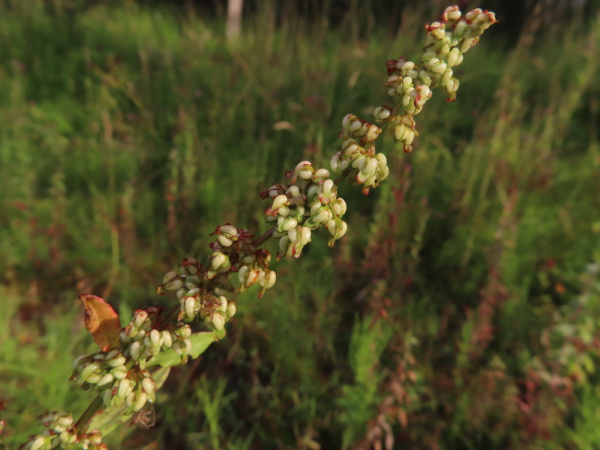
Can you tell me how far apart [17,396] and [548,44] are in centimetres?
464

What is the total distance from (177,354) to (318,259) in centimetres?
143

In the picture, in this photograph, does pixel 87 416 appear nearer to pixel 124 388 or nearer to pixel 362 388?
pixel 124 388

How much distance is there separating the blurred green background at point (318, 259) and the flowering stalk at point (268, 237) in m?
0.98

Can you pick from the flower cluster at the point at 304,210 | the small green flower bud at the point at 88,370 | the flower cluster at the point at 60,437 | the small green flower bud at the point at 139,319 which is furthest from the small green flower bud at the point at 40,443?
the flower cluster at the point at 304,210

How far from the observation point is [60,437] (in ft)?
2.46

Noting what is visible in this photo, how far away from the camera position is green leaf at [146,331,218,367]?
31.1 inches

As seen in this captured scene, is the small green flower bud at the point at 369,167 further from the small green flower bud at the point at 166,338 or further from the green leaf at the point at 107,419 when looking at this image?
the green leaf at the point at 107,419

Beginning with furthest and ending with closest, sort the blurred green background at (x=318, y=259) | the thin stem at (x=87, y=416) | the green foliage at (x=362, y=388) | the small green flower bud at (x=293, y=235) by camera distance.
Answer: the blurred green background at (x=318, y=259) → the green foliage at (x=362, y=388) → the thin stem at (x=87, y=416) → the small green flower bud at (x=293, y=235)

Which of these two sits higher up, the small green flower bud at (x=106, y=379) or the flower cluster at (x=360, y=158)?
the flower cluster at (x=360, y=158)

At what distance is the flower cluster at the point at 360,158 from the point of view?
2.16ft

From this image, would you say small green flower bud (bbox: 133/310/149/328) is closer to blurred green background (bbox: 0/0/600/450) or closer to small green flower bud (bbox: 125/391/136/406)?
small green flower bud (bbox: 125/391/136/406)

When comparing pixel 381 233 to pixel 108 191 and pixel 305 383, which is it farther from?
pixel 108 191

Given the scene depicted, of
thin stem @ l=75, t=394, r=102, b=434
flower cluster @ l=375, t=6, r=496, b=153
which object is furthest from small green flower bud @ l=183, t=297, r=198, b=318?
flower cluster @ l=375, t=6, r=496, b=153

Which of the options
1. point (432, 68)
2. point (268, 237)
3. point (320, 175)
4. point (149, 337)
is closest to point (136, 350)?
point (149, 337)
